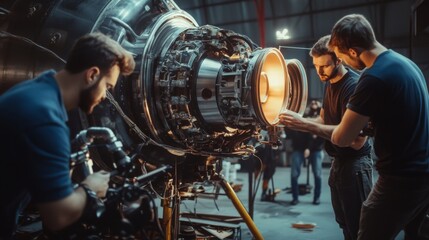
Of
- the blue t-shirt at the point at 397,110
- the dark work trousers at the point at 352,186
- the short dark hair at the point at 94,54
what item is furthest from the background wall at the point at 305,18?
the short dark hair at the point at 94,54

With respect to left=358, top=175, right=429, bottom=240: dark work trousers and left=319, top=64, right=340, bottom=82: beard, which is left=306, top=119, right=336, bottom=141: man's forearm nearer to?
left=358, top=175, right=429, bottom=240: dark work trousers

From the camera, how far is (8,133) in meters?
1.60

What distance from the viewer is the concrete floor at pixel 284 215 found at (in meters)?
5.05

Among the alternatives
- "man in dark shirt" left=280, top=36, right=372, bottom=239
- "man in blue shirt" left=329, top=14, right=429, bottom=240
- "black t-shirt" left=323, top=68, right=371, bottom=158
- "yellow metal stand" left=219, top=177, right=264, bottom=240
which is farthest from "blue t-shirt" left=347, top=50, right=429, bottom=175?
"yellow metal stand" left=219, top=177, right=264, bottom=240

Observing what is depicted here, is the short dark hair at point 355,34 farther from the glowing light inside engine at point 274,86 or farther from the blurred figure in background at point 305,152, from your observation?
the blurred figure in background at point 305,152

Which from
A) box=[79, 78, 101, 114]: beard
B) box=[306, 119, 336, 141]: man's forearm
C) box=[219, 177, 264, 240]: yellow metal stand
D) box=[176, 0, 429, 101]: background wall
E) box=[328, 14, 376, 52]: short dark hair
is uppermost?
box=[176, 0, 429, 101]: background wall

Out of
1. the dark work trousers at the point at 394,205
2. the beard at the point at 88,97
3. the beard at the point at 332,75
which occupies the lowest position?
the dark work trousers at the point at 394,205

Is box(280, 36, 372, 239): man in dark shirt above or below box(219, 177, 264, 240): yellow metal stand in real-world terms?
above

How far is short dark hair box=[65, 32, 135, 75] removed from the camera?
1.91m

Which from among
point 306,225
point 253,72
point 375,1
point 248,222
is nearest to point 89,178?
point 253,72

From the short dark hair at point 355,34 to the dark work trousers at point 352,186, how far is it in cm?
118

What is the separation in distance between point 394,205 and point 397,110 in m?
0.59

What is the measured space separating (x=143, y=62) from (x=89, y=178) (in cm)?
137

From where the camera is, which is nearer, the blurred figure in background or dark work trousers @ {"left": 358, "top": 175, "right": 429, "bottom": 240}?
dark work trousers @ {"left": 358, "top": 175, "right": 429, "bottom": 240}
